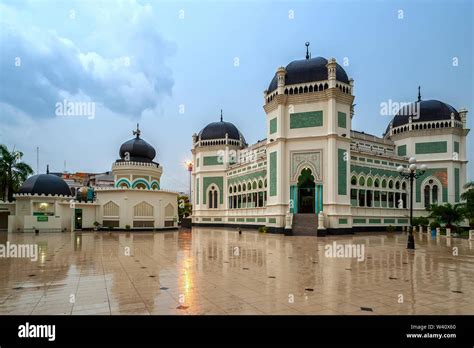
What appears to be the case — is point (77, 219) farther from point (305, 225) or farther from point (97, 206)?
point (305, 225)

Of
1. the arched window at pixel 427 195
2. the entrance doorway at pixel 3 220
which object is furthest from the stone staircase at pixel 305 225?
the entrance doorway at pixel 3 220

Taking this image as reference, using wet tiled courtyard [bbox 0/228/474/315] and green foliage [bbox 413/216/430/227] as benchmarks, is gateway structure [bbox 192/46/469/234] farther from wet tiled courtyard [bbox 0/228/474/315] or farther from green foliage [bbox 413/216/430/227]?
wet tiled courtyard [bbox 0/228/474/315]

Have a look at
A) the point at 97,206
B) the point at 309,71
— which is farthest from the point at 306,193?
the point at 97,206

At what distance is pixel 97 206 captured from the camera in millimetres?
33094

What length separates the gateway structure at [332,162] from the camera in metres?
27.4

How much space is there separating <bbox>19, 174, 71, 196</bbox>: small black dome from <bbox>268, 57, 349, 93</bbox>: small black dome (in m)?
24.3

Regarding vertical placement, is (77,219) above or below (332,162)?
below

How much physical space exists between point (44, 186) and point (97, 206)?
5.20 metres

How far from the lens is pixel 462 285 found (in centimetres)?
829

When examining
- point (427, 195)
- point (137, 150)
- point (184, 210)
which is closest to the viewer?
A: point (427, 195)

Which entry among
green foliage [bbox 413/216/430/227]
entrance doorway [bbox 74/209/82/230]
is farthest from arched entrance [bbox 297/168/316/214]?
entrance doorway [bbox 74/209/82/230]

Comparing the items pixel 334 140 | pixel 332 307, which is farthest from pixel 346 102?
pixel 332 307

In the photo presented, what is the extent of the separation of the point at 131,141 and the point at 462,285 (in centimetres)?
3754

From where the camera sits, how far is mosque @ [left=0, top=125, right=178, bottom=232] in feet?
97.6
